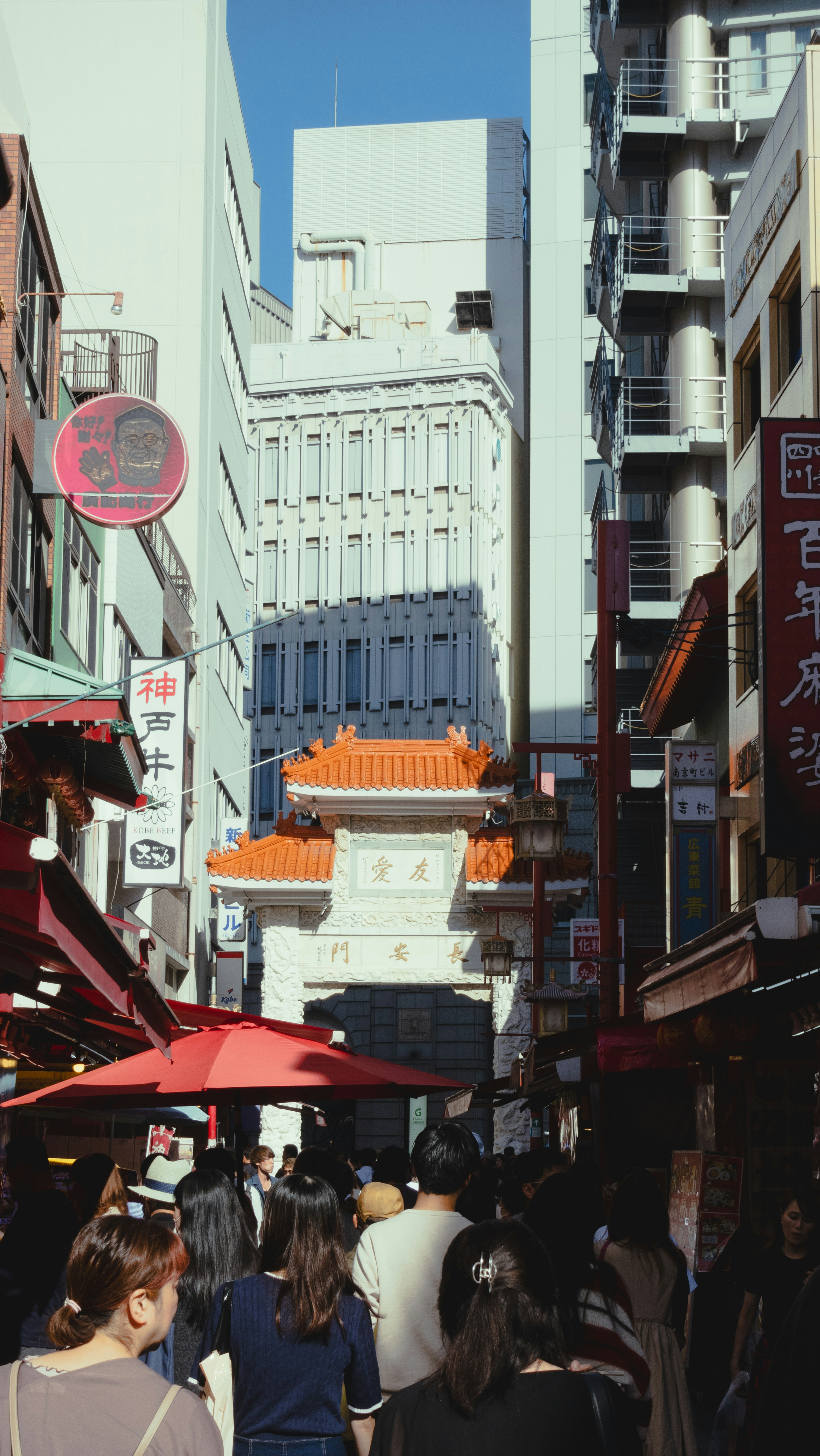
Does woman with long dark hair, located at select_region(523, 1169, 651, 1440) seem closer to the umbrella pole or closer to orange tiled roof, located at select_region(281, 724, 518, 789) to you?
the umbrella pole

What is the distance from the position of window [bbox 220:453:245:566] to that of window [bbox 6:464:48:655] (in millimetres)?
19248

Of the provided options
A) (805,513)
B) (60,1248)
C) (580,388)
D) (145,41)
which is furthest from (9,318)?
(580,388)

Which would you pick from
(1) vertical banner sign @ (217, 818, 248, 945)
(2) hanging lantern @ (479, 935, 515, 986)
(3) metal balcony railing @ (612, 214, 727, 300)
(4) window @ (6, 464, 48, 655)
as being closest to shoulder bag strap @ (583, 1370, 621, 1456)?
(4) window @ (6, 464, 48, 655)

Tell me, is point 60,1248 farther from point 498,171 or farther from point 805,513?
point 498,171

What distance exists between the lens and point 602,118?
38250mm

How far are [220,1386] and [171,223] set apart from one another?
118ft

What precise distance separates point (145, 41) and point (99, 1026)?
3171 centimetres

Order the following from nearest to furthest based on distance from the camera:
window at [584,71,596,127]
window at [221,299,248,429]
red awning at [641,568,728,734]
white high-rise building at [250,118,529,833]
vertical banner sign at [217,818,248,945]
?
red awning at [641,568,728,734] → vertical banner sign at [217,818,248,945] → window at [221,299,248,429] → white high-rise building at [250,118,529,833] → window at [584,71,596,127]

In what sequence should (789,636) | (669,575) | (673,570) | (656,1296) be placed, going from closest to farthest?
(656,1296) < (789,636) < (673,570) < (669,575)

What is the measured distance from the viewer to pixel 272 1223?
5355 mm

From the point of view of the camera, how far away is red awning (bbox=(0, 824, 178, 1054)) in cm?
713

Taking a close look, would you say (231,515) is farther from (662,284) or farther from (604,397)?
(662,284)

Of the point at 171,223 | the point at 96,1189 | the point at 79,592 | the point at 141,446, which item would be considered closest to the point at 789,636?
the point at 96,1189

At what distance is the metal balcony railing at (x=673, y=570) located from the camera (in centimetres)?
3070
